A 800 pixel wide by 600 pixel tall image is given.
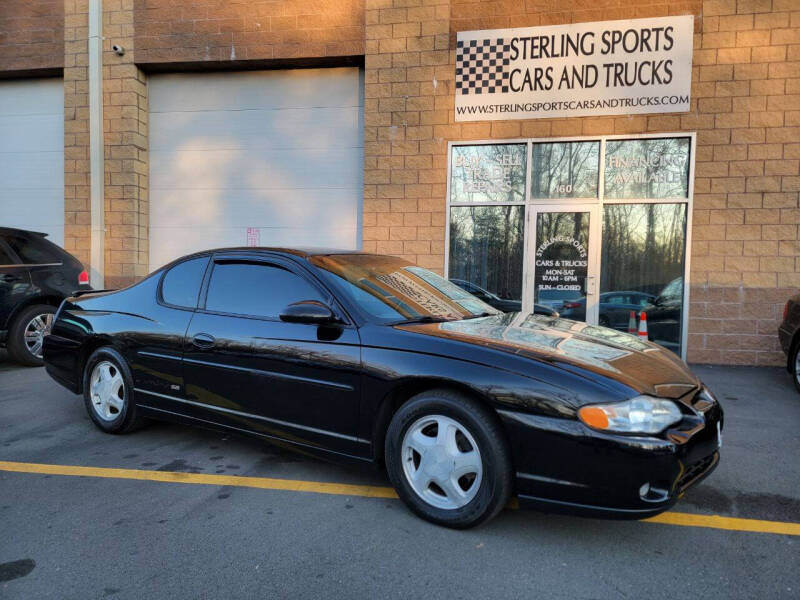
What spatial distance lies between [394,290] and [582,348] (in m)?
1.22

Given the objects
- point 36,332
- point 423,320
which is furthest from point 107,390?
point 36,332

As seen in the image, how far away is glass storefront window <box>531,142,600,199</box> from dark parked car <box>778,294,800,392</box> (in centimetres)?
294

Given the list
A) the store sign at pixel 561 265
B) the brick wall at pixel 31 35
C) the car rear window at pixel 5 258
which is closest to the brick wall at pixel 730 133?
the store sign at pixel 561 265

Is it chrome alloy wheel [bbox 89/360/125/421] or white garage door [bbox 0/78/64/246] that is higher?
white garage door [bbox 0/78/64/246]

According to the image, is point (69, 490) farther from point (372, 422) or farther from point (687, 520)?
point (687, 520)

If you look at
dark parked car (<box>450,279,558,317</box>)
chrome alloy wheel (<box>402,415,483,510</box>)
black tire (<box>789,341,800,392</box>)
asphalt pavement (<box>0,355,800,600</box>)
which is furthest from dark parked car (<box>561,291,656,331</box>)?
chrome alloy wheel (<box>402,415,483,510</box>)

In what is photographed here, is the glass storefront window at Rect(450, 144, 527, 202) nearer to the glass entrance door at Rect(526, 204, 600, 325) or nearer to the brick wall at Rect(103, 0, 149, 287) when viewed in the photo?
the glass entrance door at Rect(526, 204, 600, 325)

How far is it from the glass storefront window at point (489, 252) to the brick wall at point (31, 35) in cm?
777

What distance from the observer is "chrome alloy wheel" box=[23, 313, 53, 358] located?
23.2 ft

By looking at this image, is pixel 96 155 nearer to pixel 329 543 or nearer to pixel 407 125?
pixel 407 125

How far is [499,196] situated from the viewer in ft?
28.3

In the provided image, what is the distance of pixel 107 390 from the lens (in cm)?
439

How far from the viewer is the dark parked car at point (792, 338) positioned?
608 cm

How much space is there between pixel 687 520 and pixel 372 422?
1751 mm
